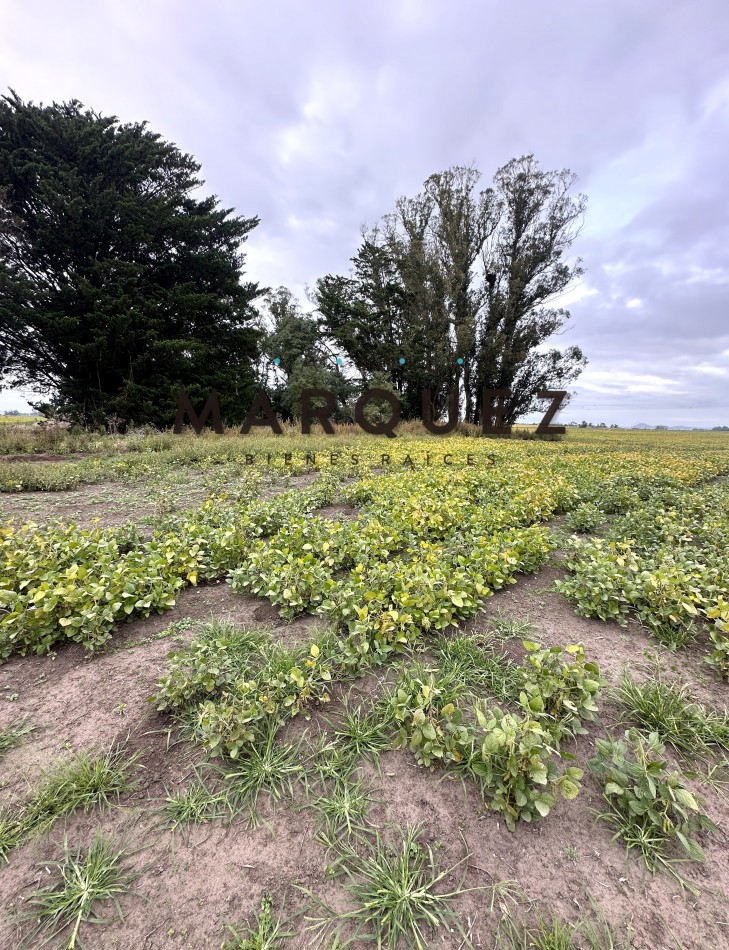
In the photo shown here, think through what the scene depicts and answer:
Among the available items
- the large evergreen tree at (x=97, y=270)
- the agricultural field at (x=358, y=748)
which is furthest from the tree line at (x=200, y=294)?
the agricultural field at (x=358, y=748)

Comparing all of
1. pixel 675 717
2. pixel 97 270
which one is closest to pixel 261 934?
pixel 675 717

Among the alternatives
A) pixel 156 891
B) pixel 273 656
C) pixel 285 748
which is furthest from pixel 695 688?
pixel 156 891

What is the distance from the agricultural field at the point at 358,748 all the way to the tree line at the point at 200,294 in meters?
13.7

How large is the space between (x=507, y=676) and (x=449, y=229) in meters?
24.0

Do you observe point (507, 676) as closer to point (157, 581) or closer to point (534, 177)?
point (157, 581)

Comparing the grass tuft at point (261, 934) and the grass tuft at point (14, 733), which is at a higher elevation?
the grass tuft at point (14, 733)

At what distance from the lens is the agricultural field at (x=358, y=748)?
1.06 metres

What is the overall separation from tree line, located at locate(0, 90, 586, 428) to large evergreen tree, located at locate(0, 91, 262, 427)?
0.22 feet

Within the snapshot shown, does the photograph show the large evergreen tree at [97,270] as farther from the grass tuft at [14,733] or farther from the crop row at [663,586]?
the crop row at [663,586]

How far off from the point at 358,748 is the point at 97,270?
63.9 ft

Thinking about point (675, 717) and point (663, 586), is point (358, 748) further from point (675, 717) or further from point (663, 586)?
point (663, 586)

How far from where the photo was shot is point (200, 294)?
17.6 m

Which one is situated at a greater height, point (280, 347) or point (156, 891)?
point (280, 347)

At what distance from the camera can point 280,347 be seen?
25734mm
